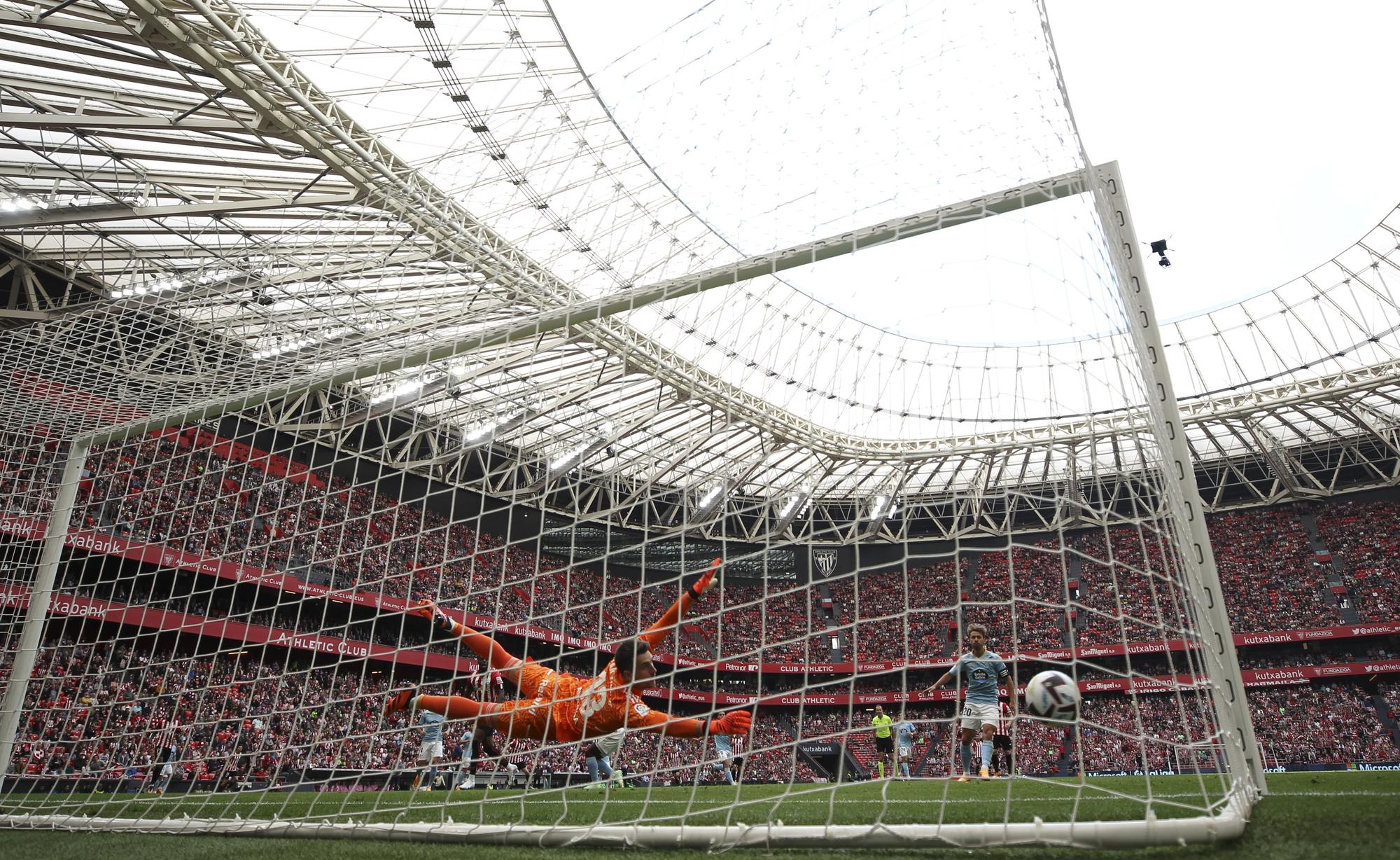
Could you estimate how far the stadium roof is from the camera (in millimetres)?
9719

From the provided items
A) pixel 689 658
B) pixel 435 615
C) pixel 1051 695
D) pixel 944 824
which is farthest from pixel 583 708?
pixel 689 658

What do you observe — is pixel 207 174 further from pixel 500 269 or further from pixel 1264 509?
pixel 1264 509

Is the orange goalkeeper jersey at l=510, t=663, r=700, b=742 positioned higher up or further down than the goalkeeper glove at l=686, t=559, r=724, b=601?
further down

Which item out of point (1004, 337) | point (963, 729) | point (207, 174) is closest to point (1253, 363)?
point (1004, 337)

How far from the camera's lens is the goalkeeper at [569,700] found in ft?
17.6

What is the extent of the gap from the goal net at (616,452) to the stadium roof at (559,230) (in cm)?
12

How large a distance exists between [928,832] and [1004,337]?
2185 centimetres

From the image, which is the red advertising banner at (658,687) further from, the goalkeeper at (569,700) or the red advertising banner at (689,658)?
the goalkeeper at (569,700)

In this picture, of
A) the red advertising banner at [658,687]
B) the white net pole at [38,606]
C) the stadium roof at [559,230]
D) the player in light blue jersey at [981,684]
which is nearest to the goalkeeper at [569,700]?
the stadium roof at [559,230]

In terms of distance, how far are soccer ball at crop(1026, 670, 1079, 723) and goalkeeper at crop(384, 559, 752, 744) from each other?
257cm

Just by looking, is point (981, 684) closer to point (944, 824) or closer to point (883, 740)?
point (944, 824)

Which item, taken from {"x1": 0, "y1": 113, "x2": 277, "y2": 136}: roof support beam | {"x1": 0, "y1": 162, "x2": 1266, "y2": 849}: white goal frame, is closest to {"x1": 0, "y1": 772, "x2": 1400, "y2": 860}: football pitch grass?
{"x1": 0, "y1": 162, "x2": 1266, "y2": 849}: white goal frame

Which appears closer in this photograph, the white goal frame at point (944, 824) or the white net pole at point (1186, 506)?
the white goal frame at point (944, 824)

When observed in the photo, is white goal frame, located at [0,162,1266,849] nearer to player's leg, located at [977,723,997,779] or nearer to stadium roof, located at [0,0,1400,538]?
stadium roof, located at [0,0,1400,538]
